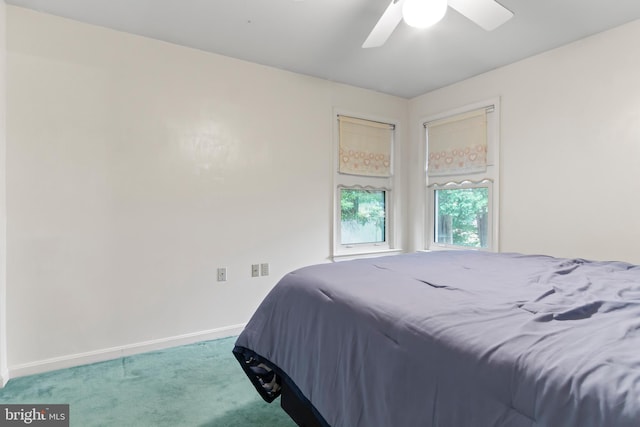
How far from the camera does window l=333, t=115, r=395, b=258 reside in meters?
3.49

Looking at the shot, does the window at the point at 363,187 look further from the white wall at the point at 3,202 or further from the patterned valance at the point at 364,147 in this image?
the white wall at the point at 3,202

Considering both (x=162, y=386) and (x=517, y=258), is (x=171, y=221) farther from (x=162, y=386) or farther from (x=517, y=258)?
(x=517, y=258)

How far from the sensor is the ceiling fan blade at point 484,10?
164 cm

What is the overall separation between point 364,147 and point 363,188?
1.48 ft

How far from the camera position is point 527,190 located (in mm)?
2852

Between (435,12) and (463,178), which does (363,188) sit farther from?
(435,12)

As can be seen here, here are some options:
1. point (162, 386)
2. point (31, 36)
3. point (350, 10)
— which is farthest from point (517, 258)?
point (31, 36)

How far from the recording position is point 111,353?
2.39m

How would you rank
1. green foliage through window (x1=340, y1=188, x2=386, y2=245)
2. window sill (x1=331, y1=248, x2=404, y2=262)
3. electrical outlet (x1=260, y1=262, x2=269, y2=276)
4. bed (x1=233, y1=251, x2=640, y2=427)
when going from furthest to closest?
1. green foliage through window (x1=340, y1=188, x2=386, y2=245)
2. window sill (x1=331, y1=248, x2=404, y2=262)
3. electrical outlet (x1=260, y1=262, x2=269, y2=276)
4. bed (x1=233, y1=251, x2=640, y2=427)

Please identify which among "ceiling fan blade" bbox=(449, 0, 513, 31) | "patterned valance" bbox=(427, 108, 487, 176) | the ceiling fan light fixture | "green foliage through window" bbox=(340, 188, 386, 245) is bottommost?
"green foliage through window" bbox=(340, 188, 386, 245)

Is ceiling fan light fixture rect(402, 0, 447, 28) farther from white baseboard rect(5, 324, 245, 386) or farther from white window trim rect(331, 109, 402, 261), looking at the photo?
white baseboard rect(5, 324, 245, 386)

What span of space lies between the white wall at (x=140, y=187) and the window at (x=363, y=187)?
30 cm

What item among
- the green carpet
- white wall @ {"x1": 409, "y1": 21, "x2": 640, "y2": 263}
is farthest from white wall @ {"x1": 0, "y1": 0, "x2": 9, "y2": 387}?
white wall @ {"x1": 409, "y1": 21, "x2": 640, "y2": 263}

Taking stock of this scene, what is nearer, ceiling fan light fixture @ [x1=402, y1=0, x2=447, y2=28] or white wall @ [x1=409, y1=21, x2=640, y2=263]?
ceiling fan light fixture @ [x1=402, y1=0, x2=447, y2=28]
